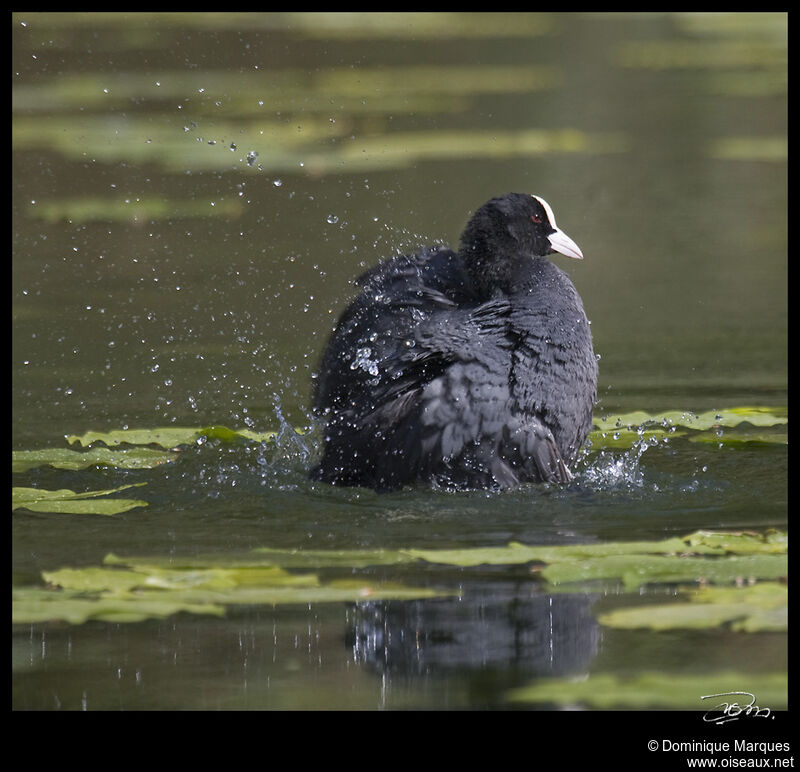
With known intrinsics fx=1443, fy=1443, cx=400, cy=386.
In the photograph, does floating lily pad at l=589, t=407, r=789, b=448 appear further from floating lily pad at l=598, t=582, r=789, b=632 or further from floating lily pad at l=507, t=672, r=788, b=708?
floating lily pad at l=507, t=672, r=788, b=708

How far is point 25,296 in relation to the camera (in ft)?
27.9

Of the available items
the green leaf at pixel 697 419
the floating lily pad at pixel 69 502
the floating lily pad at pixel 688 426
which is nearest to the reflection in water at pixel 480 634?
the floating lily pad at pixel 69 502

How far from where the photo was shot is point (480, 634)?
13.4 feet

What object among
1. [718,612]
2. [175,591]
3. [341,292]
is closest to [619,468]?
[718,612]

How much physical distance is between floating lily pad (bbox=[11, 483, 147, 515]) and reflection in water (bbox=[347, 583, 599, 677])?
1399 mm

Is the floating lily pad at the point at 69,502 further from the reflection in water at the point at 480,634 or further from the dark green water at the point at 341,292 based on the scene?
the reflection in water at the point at 480,634

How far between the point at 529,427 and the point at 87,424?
7.12ft

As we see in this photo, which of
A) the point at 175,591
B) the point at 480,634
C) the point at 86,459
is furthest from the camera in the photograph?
the point at 86,459

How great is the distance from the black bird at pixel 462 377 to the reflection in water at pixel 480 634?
1.05m

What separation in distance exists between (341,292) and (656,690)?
501 centimetres

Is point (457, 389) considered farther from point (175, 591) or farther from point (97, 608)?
point (97, 608)

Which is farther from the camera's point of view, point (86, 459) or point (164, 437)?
point (164, 437)
